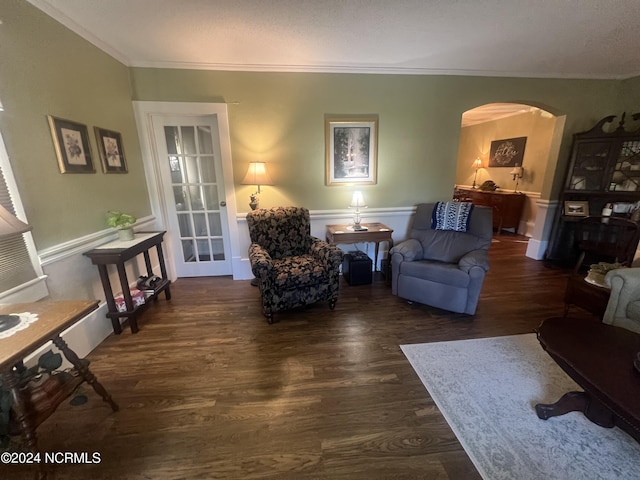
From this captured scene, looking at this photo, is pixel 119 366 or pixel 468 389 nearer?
pixel 468 389

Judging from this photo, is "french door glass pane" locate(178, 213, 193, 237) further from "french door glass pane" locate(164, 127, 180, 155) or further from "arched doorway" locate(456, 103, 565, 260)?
"arched doorway" locate(456, 103, 565, 260)

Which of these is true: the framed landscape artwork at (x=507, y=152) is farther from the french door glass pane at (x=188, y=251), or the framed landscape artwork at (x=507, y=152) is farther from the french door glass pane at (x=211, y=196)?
the french door glass pane at (x=188, y=251)

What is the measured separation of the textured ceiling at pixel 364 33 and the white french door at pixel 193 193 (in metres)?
0.68

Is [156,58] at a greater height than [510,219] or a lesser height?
greater

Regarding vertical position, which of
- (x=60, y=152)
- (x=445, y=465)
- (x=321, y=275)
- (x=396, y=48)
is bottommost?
(x=445, y=465)

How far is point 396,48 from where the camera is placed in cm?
250

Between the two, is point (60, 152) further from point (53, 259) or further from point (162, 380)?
point (162, 380)

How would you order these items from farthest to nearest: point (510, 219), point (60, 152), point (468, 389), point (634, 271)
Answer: point (510, 219), point (60, 152), point (634, 271), point (468, 389)

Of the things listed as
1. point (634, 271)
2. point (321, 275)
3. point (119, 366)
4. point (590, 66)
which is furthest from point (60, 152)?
point (590, 66)

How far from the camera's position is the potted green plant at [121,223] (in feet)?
7.36

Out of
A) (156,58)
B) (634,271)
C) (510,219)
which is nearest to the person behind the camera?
(634,271)

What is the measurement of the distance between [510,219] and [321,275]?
15.5 feet

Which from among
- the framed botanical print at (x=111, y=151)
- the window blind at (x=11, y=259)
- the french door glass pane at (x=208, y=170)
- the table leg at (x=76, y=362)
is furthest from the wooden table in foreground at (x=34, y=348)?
the french door glass pane at (x=208, y=170)

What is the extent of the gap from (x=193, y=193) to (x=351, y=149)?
205 centimetres
